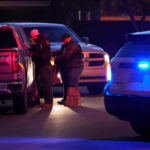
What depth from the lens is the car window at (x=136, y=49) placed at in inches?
383

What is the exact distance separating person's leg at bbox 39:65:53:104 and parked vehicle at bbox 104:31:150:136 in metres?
5.31

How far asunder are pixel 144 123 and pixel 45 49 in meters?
5.14

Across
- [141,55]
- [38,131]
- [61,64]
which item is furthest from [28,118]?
[141,55]

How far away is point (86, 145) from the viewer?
31.1 feet

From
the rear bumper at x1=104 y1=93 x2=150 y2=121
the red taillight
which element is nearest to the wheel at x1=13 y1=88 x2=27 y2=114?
the red taillight

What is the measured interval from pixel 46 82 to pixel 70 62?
744 mm

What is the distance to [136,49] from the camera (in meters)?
9.90

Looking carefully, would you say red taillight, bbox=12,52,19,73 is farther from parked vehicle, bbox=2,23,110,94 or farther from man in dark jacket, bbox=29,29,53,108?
parked vehicle, bbox=2,23,110,94

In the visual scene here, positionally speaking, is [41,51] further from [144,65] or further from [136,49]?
[144,65]

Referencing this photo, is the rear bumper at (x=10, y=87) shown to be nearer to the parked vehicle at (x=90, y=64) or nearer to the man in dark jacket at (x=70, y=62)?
the man in dark jacket at (x=70, y=62)

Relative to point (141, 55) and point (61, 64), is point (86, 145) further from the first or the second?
point (61, 64)

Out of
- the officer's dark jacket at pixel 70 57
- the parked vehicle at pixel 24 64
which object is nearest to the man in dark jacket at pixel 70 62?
the officer's dark jacket at pixel 70 57

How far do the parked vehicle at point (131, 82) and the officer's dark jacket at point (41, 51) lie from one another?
206 inches

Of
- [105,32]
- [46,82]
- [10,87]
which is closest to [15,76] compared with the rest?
[10,87]
